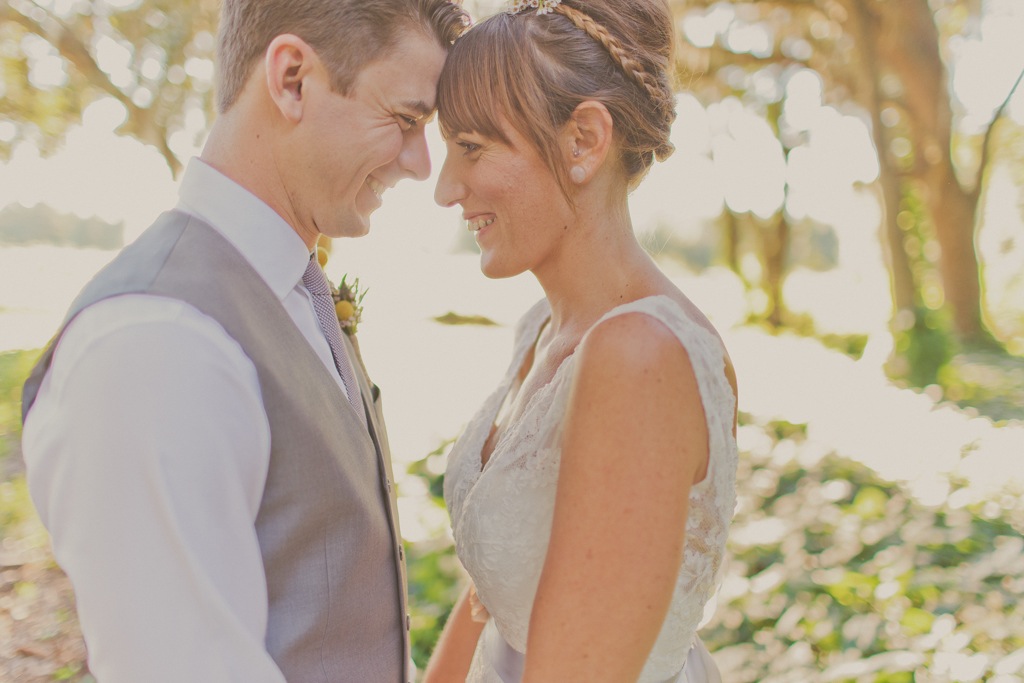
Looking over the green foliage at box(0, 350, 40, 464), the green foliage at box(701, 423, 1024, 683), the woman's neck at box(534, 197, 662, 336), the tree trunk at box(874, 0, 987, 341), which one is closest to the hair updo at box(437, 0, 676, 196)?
the woman's neck at box(534, 197, 662, 336)

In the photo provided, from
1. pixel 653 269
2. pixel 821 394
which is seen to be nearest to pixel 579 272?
pixel 653 269

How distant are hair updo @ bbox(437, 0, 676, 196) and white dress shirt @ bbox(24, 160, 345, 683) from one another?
2.77 feet

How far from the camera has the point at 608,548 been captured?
1.46 meters

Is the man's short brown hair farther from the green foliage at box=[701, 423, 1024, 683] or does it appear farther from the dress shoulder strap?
the green foliage at box=[701, 423, 1024, 683]

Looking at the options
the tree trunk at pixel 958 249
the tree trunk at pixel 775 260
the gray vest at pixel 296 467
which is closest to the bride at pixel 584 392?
the gray vest at pixel 296 467

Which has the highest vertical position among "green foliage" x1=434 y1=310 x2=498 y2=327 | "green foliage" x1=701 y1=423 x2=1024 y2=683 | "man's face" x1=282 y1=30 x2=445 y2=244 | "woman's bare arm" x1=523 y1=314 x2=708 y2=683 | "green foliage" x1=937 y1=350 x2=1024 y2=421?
"man's face" x1=282 y1=30 x2=445 y2=244

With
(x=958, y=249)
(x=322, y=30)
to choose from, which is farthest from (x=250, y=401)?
(x=958, y=249)

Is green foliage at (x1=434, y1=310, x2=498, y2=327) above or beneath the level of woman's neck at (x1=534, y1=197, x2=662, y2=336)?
beneath

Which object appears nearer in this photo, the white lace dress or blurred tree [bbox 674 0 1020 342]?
the white lace dress

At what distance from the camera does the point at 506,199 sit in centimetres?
192

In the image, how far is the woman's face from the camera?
1.88 metres

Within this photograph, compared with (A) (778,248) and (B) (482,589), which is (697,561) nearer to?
(B) (482,589)

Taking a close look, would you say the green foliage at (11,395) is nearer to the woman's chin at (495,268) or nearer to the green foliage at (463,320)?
the woman's chin at (495,268)

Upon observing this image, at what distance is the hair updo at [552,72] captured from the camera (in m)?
1.82
